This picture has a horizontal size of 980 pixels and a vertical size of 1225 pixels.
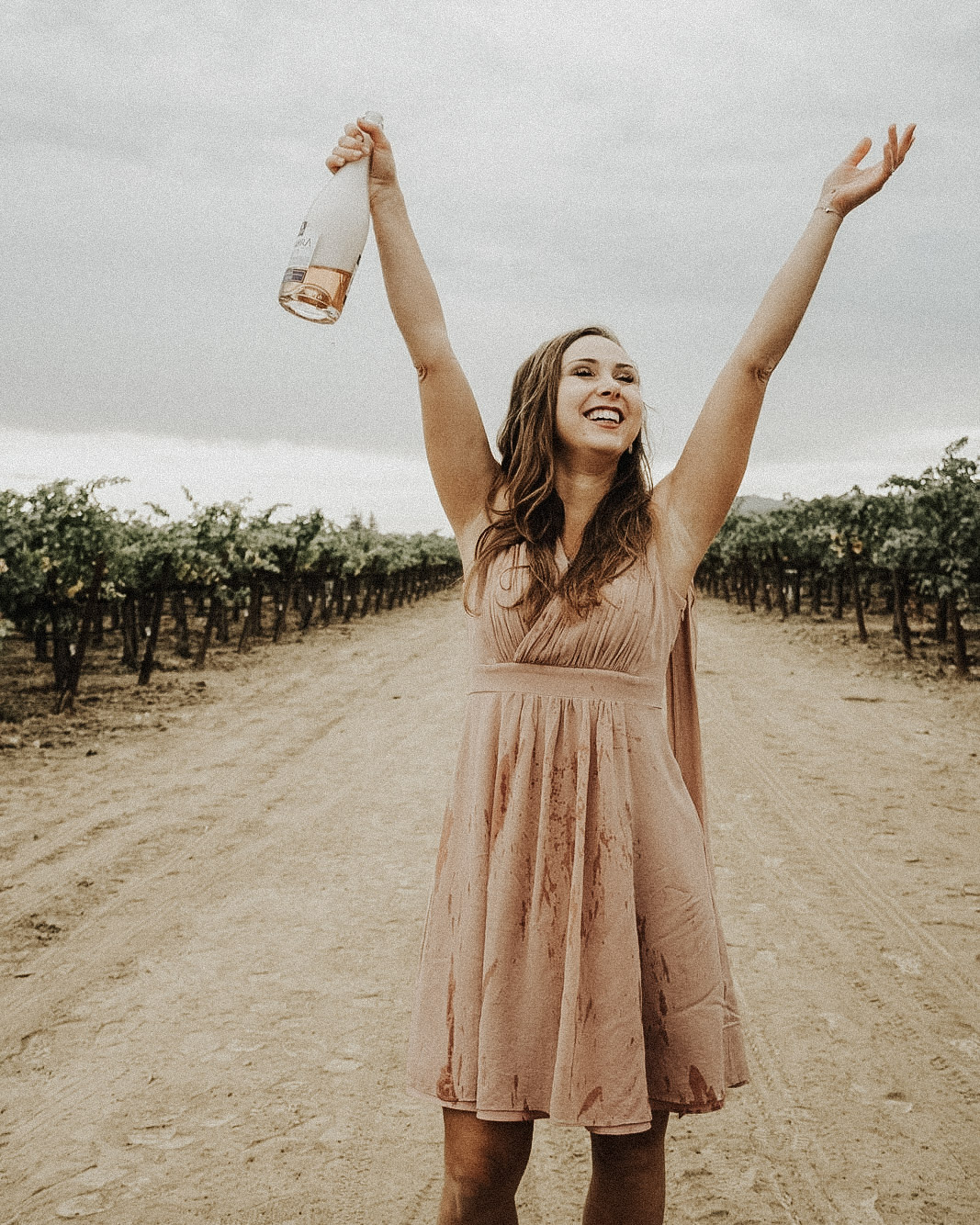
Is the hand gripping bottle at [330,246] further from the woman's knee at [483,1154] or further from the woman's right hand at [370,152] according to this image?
the woman's knee at [483,1154]

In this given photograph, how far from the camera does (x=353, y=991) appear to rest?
406cm

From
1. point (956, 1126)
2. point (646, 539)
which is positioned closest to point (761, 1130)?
point (956, 1126)

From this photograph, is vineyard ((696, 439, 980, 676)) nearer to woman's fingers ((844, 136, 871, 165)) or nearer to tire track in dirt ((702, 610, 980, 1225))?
tire track in dirt ((702, 610, 980, 1225))

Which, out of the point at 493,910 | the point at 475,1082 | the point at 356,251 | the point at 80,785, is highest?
the point at 356,251

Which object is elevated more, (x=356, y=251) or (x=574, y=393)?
(x=356, y=251)

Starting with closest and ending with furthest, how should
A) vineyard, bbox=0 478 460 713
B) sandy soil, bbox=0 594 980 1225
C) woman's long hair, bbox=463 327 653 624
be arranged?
woman's long hair, bbox=463 327 653 624 < sandy soil, bbox=0 594 980 1225 < vineyard, bbox=0 478 460 713

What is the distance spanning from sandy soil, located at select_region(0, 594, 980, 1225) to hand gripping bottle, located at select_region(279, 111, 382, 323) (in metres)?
2.42

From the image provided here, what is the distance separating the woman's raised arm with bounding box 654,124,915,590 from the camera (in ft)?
5.92

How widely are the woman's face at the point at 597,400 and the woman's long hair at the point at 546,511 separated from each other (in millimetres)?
30

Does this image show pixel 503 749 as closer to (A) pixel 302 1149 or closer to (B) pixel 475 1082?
(B) pixel 475 1082

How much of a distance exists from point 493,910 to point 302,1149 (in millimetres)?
1812

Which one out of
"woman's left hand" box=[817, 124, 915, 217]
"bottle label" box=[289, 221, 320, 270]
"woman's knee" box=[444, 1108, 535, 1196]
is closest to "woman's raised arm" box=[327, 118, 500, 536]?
"bottle label" box=[289, 221, 320, 270]

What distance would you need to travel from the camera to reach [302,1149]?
2959 mm

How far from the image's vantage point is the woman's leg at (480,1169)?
1642 millimetres
